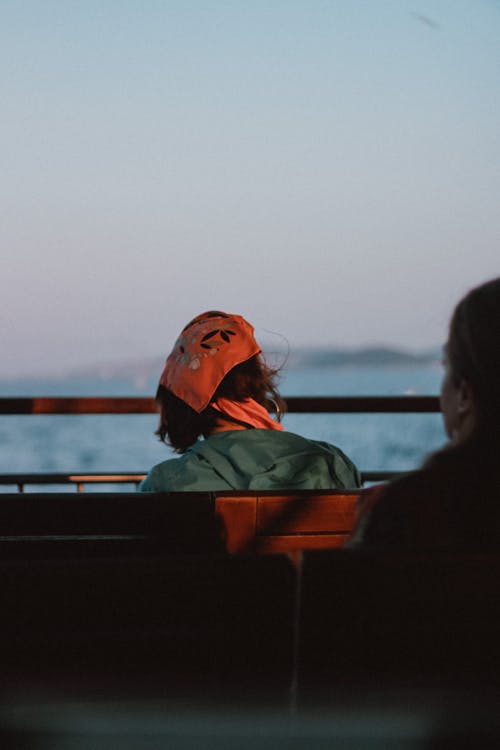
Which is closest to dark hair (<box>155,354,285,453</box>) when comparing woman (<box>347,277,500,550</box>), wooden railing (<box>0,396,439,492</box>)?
woman (<box>347,277,500,550</box>)

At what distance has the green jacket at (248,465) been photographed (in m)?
1.80

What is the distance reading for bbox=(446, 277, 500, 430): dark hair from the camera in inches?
41.1

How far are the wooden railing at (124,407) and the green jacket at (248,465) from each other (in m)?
1.39

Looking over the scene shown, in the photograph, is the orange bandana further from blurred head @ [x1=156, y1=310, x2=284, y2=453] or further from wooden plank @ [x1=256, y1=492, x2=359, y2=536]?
wooden plank @ [x1=256, y1=492, x2=359, y2=536]

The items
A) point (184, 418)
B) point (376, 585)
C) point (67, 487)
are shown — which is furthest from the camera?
point (67, 487)

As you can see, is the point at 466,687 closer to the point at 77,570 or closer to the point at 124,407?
the point at 77,570

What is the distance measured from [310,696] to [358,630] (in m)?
0.09

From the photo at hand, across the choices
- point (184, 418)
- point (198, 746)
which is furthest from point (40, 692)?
point (184, 418)

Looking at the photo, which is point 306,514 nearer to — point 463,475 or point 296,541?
point 296,541

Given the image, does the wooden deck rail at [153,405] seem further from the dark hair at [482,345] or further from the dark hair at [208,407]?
the dark hair at [482,345]

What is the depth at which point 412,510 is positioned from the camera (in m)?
0.97

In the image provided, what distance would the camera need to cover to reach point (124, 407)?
3.35 m

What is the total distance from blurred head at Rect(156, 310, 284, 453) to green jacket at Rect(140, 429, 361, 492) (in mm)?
144

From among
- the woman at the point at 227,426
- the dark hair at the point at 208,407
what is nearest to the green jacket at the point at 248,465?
the woman at the point at 227,426
